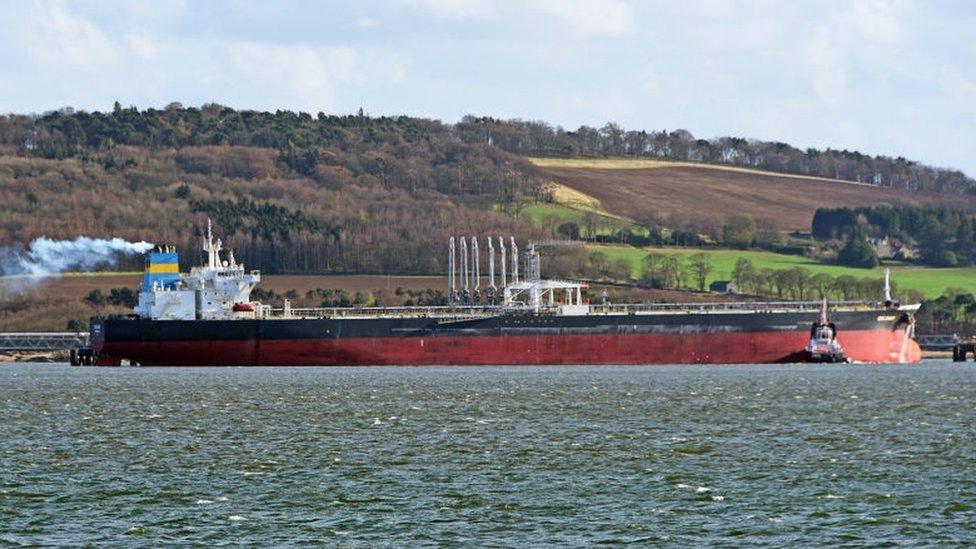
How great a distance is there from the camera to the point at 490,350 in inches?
3487

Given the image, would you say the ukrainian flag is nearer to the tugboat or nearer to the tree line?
the tugboat

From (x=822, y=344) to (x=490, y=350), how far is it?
16.6 metres

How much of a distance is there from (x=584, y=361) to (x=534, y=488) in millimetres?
54768

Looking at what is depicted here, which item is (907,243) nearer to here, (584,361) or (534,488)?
(584,361)

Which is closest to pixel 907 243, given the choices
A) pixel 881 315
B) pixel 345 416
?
pixel 881 315

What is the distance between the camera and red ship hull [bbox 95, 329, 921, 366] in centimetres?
8825

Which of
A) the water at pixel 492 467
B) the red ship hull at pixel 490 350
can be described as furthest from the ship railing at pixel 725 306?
the water at pixel 492 467

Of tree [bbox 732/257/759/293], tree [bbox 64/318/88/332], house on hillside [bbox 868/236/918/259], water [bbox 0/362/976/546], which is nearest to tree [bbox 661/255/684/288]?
tree [bbox 732/257/759/293]

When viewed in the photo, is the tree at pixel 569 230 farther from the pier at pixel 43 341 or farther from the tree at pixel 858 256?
the pier at pixel 43 341

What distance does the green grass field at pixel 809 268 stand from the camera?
509 ft

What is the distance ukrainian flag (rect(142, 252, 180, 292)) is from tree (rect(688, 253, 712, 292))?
200ft

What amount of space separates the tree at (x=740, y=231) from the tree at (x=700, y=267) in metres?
14.4

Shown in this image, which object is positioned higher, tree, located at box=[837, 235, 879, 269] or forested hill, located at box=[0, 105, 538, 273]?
forested hill, located at box=[0, 105, 538, 273]

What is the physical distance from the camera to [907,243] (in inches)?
7121
